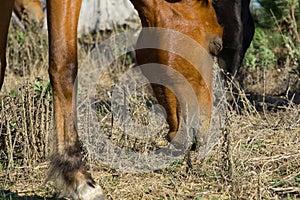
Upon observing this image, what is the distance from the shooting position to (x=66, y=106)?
339 centimetres

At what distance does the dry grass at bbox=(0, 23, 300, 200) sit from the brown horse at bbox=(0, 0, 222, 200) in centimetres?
25

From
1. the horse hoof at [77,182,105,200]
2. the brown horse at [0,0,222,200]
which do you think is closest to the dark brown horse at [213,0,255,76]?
the brown horse at [0,0,222,200]

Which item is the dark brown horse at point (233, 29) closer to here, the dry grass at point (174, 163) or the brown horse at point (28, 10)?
the dry grass at point (174, 163)

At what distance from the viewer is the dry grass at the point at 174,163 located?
337 centimetres

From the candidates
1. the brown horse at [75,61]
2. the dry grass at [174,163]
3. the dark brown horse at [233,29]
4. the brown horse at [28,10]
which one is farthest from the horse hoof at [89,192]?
the brown horse at [28,10]

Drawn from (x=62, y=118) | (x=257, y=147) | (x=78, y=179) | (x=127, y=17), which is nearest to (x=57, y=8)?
(x=62, y=118)

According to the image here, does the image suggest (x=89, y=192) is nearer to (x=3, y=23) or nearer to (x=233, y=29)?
(x=3, y=23)

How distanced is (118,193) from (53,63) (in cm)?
72

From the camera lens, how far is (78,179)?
323 cm

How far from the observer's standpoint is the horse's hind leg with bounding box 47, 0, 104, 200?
322 cm

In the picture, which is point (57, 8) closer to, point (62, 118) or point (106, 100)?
point (62, 118)

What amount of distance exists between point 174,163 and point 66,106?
2.82ft

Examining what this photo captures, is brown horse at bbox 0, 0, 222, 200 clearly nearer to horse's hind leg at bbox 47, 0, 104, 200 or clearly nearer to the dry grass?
horse's hind leg at bbox 47, 0, 104, 200

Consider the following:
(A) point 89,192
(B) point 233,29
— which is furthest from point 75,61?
(B) point 233,29
